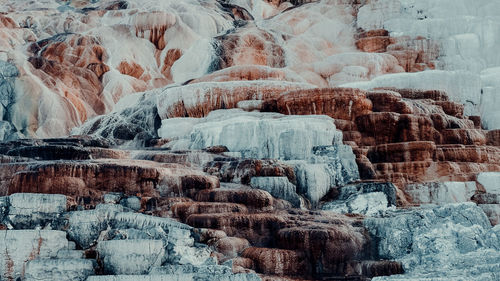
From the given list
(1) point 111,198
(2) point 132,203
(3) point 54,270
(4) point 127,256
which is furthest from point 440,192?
(3) point 54,270

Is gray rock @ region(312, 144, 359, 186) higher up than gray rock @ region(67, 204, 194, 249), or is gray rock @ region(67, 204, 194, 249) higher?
gray rock @ region(312, 144, 359, 186)

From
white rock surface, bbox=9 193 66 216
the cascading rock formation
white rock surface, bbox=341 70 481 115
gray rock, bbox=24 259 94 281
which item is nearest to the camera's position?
gray rock, bbox=24 259 94 281

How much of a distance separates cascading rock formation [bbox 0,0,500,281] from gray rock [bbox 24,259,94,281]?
2 centimetres

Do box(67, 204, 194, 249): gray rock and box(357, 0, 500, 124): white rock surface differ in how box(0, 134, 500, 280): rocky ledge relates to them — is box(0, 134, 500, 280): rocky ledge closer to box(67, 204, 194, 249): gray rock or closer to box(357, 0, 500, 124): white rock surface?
box(67, 204, 194, 249): gray rock

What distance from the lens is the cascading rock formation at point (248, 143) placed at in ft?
32.7

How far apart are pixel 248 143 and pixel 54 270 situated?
27.1 ft

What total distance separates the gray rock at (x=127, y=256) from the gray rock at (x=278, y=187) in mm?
4714

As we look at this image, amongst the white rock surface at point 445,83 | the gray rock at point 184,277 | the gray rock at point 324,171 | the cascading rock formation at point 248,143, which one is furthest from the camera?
the white rock surface at point 445,83

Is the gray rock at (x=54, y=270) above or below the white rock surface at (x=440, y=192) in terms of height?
below

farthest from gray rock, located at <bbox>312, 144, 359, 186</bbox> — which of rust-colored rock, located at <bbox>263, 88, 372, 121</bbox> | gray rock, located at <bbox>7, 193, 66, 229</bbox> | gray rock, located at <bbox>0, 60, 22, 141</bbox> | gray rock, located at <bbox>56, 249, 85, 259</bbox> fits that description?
gray rock, located at <bbox>0, 60, 22, 141</bbox>

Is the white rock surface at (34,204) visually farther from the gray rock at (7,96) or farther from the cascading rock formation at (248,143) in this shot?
the gray rock at (7,96)

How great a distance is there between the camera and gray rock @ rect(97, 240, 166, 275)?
901 centimetres

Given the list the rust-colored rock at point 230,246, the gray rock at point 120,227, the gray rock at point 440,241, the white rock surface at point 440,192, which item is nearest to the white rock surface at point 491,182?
the white rock surface at point 440,192

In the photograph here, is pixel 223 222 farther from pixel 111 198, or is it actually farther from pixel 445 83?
pixel 445 83
